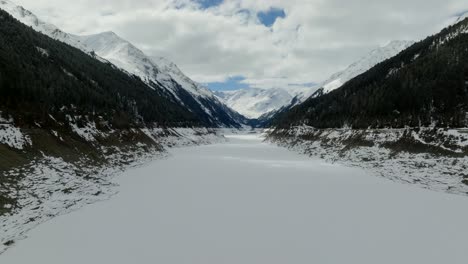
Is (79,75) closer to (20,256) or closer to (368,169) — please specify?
(368,169)

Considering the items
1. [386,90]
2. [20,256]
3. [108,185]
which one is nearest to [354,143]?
[386,90]

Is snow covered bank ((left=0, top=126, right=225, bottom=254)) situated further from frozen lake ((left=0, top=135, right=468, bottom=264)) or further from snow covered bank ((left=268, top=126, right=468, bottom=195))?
snow covered bank ((left=268, top=126, right=468, bottom=195))

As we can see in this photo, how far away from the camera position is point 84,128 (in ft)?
146

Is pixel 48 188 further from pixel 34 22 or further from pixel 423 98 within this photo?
pixel 34 22

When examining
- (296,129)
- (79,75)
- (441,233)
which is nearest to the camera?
(441,233)

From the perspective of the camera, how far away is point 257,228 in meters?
16.0

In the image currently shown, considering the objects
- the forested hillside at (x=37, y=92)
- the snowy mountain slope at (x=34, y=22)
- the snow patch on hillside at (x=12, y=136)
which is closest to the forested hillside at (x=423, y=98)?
the forested hillside at (x=37, y=92)

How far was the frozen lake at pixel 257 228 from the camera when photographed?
1259 centimetres

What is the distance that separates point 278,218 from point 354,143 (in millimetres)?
44082

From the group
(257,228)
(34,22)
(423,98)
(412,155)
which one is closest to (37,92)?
(257,228)

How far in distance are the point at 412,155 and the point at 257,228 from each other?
3083 centimetres

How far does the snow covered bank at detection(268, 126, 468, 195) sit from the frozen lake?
439 cm

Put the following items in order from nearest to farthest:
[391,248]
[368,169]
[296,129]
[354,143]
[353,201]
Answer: [391,248] → [353,201] → [368,169] → [354,143] → [296,129]

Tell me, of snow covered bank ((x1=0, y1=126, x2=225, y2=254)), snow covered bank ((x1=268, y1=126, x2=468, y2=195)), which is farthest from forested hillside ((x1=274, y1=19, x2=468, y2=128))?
snow covered bank ((x1=0, y1=126, x2=225, y2=254))
